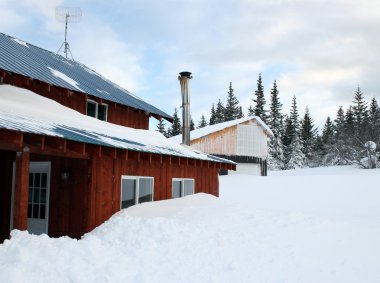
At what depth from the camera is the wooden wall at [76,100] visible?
1216 centimetres

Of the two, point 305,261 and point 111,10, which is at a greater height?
point 111,10

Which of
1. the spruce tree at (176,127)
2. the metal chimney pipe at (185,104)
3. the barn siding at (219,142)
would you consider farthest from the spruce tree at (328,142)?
the metal chimney pipe at (185,104)

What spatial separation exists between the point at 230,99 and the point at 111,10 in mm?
53802

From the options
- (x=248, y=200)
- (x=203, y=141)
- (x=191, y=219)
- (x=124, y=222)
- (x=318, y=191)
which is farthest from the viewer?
(x=203, y=141)

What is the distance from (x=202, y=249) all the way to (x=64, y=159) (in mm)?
4344

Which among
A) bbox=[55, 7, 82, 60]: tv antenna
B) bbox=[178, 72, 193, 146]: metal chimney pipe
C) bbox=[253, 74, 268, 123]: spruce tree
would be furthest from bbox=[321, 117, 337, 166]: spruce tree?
bbox=[55, 7, 82, 60]: tv antenna

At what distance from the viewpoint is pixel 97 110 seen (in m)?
14.8

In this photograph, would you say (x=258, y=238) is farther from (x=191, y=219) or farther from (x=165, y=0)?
(x=165, y=0)

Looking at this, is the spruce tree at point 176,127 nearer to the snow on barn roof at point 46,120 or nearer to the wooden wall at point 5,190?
the snow on barn roof at point 46,120

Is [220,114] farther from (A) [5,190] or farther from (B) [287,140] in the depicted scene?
(A) [5,190]

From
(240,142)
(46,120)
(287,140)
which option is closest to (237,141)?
(240,142)

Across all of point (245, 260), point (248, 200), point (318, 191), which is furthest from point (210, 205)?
point (318, 191)

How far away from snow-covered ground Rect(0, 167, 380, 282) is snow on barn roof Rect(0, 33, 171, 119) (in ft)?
15.7

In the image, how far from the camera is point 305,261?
8.70 meters
